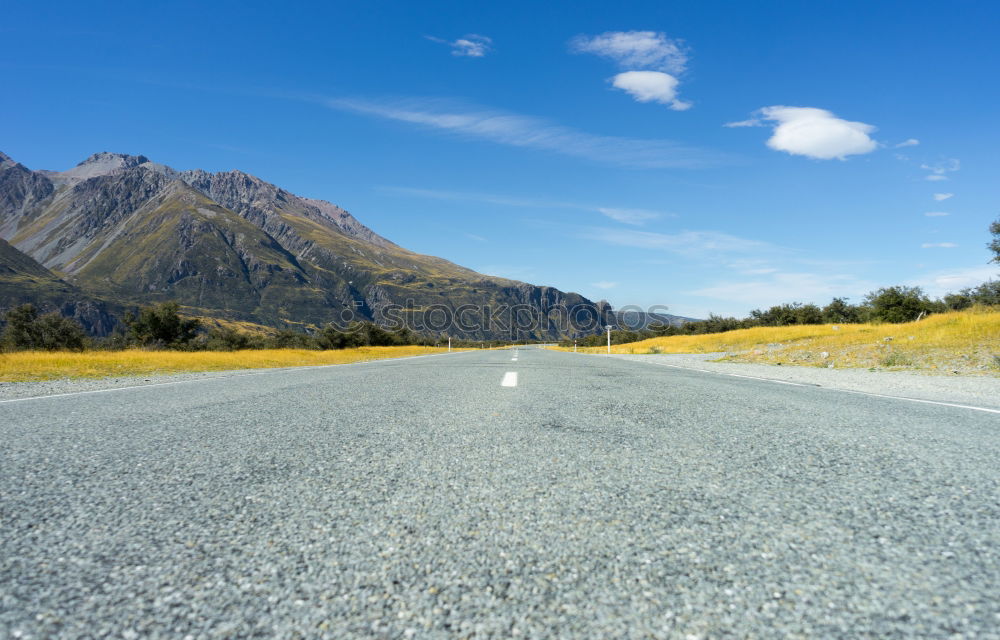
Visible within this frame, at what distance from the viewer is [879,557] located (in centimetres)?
176

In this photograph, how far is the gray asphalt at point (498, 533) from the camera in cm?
142

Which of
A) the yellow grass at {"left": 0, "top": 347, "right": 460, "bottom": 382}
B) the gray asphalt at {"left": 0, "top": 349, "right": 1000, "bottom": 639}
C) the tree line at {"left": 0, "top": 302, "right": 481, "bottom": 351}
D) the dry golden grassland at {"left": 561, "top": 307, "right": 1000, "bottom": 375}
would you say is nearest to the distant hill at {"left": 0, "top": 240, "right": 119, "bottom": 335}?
the tree line at {"left": 0, "top": 302, "right": 481, "bottom": 351}

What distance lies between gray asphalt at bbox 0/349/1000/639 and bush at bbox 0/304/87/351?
107 feet

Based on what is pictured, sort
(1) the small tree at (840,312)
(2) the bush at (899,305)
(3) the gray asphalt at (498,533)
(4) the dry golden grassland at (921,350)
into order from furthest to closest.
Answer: (1) the small tree at (840,312)
(2) the bush at (899,305)
(4) the dry golden grassland at (921,350)
(3) the gray asphalt at (498,533)

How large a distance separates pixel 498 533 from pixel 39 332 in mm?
39422

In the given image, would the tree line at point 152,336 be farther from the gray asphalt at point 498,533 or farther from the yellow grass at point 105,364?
the gray asphalt at point 498,533

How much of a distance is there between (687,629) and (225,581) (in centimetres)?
142

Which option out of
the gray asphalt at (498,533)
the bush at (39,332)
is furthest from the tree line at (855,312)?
the bush at (39,332)

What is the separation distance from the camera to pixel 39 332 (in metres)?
30.1

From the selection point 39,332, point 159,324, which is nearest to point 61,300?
point 159,324

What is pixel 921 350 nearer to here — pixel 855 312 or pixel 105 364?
pixel 105 364

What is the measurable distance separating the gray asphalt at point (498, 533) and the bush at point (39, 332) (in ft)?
Answer: 107

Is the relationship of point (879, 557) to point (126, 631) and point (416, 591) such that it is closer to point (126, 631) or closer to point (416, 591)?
point (416, 591)

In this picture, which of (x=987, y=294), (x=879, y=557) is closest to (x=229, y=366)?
(x=879, y=557)
